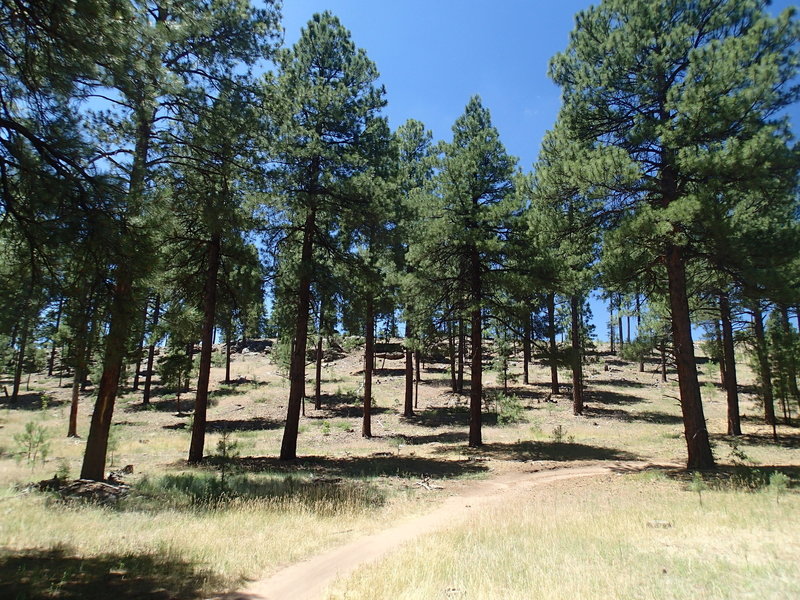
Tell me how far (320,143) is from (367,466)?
35.1ft

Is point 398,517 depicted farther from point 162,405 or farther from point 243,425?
point 162,405

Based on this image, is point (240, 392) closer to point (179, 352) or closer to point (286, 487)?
point (179, 352)

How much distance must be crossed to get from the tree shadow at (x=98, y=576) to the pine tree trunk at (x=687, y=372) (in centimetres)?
1195

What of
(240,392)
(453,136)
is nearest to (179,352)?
(240,392)

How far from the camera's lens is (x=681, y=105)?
1089cm


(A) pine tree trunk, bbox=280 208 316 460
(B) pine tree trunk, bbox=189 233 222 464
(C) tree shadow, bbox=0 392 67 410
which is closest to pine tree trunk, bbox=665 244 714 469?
(A) pine tree trunk, bbox=280 208 316 460

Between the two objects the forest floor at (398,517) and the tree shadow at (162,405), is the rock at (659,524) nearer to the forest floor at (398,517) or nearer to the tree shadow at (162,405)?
the forest floor at (398,517)

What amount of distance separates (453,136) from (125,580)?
58.8 feet

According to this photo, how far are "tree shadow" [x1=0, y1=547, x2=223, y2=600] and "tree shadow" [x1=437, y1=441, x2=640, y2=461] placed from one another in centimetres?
1263

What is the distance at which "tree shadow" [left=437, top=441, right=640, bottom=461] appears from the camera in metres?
16.4

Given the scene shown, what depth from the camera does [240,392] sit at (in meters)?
41.3

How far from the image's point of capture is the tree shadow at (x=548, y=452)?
16398 millimetres

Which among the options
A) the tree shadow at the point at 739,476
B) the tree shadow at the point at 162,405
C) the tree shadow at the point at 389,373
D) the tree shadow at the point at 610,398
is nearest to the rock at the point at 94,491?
the tree shadow at the point at 739,476

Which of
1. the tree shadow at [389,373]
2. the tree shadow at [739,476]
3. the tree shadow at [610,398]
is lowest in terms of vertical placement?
the tree shadow at [739,476]
